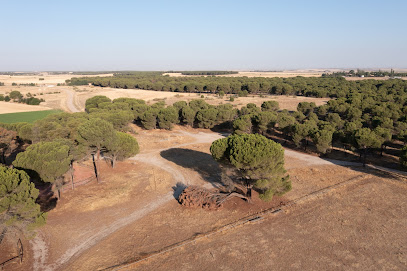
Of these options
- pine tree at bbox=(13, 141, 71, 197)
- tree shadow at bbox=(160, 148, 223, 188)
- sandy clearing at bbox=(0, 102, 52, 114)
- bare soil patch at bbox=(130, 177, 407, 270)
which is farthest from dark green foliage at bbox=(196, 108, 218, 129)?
sandy clearing at bbox=(0, 102, 52, 114)

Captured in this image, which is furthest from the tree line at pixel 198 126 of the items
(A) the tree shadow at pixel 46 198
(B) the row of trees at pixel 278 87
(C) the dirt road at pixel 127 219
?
(B) the row of trees at pixel 278 87

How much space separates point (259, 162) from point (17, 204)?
58.8ft

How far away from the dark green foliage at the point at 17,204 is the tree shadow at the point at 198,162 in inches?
701

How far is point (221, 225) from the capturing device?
20531mm

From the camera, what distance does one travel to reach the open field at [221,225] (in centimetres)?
1655

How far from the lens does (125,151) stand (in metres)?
31.5

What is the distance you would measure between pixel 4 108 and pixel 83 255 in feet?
280

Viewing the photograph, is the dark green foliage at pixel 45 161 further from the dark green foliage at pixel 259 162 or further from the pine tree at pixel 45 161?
the dark green foliage at pixel 259 162

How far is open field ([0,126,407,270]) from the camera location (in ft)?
54.3

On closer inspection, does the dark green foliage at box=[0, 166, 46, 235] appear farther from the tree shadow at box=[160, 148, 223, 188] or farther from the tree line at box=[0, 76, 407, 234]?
the tree shadow at box=[160, 148, 223, 188]

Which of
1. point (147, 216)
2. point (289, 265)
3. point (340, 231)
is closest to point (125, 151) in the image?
point (147, 216)

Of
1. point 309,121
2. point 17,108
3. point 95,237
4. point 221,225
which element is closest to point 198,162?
point 221,225

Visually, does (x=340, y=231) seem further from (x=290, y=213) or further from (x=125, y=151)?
(x=125, y=151)

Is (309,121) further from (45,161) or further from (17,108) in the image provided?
(17,108)
